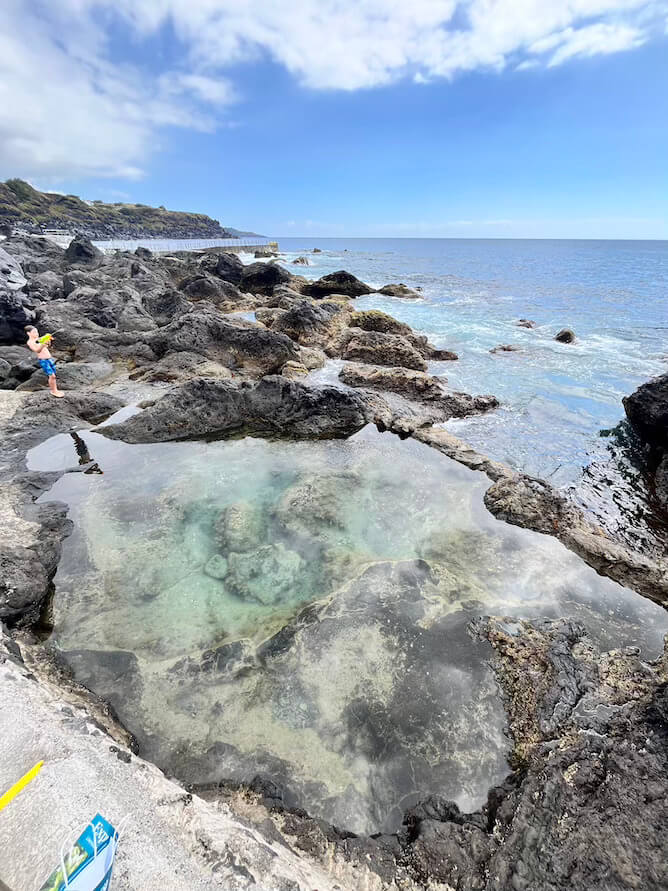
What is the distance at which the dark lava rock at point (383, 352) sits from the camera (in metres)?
14.8

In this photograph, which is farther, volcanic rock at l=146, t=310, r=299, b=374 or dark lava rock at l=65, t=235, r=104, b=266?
dark lava rock at l=65, t=235, r=104, b=266

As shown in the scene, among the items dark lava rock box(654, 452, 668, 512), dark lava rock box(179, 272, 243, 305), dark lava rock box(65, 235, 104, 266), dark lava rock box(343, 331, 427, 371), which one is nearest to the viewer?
Result: dark lava rock box(654, 452, 668, 512)

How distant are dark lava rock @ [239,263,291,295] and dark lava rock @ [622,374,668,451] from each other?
84.0ft

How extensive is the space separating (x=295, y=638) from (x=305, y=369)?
9.95 m

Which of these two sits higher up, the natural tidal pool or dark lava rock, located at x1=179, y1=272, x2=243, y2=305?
dark lava rock, located at x1=179, y1=272, x2=243, y2=305

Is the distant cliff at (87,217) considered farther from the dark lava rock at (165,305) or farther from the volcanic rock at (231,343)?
the volcanic rock at (231,343)

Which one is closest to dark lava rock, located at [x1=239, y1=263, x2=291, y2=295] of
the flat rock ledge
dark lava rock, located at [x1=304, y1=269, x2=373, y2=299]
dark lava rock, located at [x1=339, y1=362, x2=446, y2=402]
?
dark lava rock, located at [x1=304, y1=269, x2=373, y2=299]

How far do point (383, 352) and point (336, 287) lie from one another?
1859 centimetres

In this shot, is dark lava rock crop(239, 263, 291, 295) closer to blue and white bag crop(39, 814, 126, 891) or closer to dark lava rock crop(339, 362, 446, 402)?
dark lava rock crop(339, 362, 446, 402)

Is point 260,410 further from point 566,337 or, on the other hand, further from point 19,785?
point 566,337

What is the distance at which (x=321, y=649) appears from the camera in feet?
14.3

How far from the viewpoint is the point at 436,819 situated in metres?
3.05

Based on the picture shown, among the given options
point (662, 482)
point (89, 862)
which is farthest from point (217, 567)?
point (662, 482)

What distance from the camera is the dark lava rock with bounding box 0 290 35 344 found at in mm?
13227
